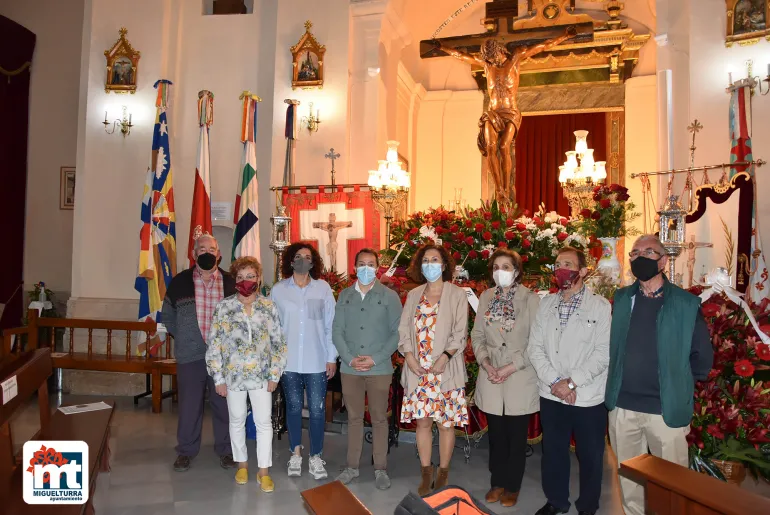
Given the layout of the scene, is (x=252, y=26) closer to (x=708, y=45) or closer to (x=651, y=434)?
(x=708, y=45)

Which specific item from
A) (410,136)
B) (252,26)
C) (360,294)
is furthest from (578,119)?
(360,294)

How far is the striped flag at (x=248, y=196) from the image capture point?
24.5 feet

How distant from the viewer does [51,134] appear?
999cm

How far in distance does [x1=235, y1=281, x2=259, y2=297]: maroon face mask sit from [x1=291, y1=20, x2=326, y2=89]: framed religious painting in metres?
5.28

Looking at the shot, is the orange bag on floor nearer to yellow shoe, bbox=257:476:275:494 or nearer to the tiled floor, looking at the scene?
the tiled floor

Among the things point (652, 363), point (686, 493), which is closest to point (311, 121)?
point (652, 363)

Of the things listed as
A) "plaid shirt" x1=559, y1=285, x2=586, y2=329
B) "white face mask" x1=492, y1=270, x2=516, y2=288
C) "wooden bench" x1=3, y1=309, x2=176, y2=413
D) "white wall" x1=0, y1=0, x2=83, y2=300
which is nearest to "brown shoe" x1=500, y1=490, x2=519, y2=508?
"plaid shirt" x1=559, y1=285, x2=586, y2=329

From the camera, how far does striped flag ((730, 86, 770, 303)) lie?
6570mm

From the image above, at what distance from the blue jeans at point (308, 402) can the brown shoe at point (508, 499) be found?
4.40 ft

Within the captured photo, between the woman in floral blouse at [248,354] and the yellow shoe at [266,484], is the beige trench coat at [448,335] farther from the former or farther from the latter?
the yellow shoe at [266,484]

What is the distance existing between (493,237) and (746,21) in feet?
15.2

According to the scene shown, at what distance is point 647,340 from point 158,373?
210 inches

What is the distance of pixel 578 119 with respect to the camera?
11305mm

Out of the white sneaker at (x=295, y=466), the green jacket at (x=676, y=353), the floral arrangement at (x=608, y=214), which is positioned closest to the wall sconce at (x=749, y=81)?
the floral arrangement at (x=608, y=214)
